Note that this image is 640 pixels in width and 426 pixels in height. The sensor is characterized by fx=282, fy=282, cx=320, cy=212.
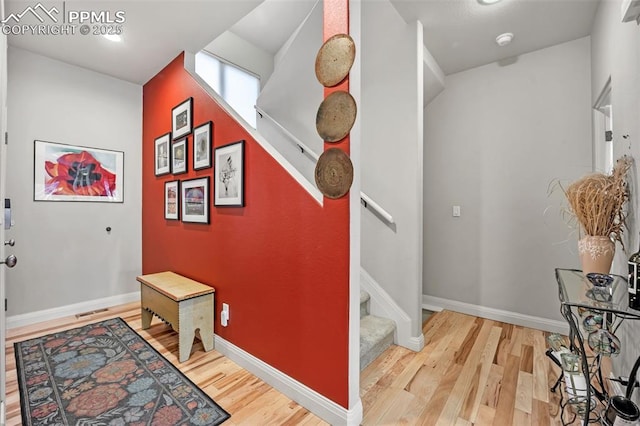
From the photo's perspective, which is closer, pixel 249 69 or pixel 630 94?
pixel 630 94

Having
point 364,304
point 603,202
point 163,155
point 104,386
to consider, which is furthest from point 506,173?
point 104,386

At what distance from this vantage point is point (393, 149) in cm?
255

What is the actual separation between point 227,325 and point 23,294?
2.28 metres

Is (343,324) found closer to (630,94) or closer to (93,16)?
(630,94)

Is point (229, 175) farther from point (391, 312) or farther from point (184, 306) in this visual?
point (391, 312)

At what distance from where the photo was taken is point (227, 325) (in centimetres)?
229

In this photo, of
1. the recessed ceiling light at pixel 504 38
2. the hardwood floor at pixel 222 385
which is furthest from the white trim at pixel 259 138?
the recessed ceiling light at pixel 504 38

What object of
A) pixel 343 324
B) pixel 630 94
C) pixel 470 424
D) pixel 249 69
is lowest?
pixel 470 424

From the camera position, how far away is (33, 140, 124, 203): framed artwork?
292 cm

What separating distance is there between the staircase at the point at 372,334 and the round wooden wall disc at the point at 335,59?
1.84 m

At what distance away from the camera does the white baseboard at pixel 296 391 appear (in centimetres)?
154

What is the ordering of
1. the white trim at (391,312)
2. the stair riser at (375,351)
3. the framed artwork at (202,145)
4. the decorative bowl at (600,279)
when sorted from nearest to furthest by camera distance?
1. the decorative bowl at (600,279)
2. the stair riser at (375,351)
3. the white trim at (391,312)
4. the framed artwork at (202,145)

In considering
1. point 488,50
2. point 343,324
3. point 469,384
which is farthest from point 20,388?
point 488,50

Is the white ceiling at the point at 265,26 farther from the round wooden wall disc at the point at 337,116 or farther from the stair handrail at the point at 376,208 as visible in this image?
the stair handrail at the point at 376,208
